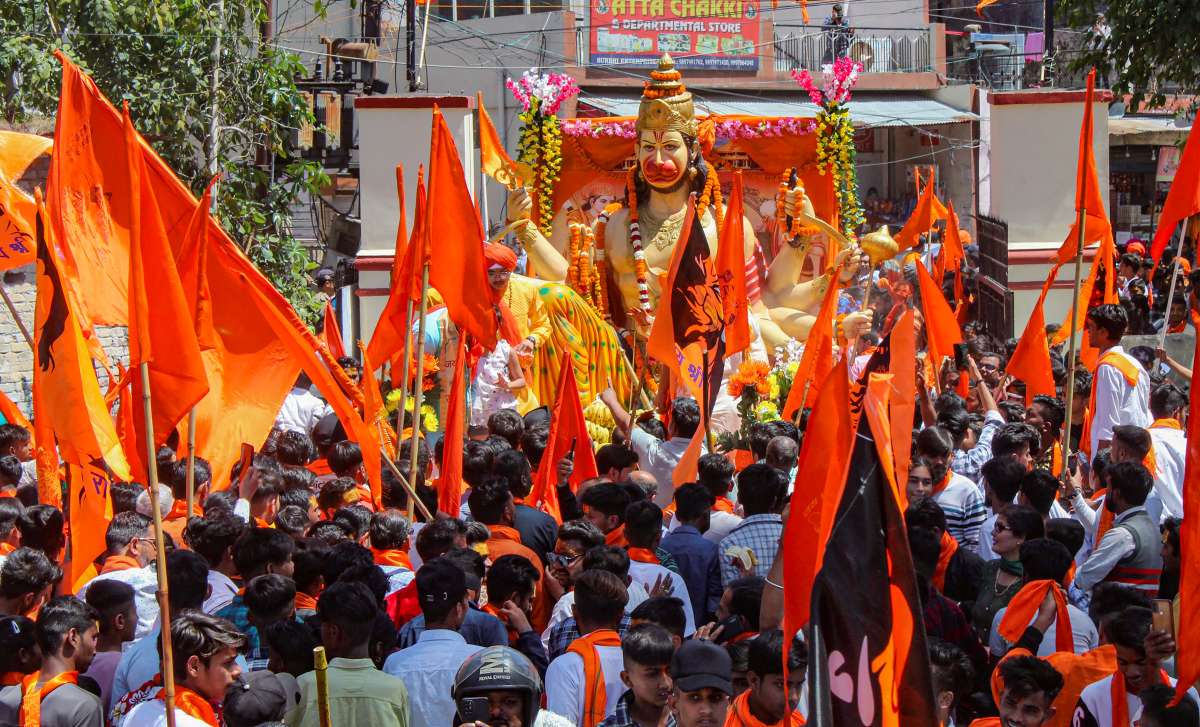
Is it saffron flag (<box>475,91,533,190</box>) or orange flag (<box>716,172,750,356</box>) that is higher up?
saffron flag (<box>475,91,533,190</box>)

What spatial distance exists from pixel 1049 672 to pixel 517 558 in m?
1.86

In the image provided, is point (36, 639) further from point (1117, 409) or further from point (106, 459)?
point (1117, 409)

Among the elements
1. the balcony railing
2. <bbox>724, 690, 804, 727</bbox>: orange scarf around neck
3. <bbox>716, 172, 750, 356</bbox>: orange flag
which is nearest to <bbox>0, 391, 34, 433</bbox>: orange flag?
<bbox>716, 172, 750, 356</bbox>: orange flag

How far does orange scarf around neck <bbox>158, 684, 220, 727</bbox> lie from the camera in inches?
180

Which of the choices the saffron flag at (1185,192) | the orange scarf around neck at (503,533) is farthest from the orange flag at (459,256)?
the saffron flag at (1185,192)

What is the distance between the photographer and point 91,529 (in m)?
5.91

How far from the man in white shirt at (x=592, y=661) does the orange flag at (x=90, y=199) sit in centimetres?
224

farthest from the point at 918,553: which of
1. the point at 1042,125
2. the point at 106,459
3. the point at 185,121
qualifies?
the point at 1042,125

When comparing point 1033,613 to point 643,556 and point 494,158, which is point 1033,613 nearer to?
point 643,556

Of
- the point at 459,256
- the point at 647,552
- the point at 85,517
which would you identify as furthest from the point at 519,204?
the point at 85,517

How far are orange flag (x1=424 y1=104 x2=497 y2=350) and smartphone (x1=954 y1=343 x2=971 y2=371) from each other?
13.2 feet

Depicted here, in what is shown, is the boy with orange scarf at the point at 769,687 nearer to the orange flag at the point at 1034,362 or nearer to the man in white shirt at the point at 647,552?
the man in white shirt at the point at 647,552

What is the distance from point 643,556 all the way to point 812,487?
1270mm

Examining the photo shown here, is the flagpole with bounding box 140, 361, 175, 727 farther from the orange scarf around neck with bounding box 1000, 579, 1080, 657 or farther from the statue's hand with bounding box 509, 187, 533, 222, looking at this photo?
the statue's hand with bounding box 509, 187, 533, 222
